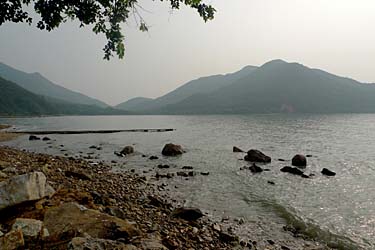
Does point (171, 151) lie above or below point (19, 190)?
below

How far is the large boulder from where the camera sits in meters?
8.12

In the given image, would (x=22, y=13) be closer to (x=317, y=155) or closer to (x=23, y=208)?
(x=23, y=208)

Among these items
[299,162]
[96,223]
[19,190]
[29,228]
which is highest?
[19,190]

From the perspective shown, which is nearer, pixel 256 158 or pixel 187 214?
pixel 187 214

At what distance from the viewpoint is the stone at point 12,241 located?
5852 mm

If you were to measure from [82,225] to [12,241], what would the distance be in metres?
2.00

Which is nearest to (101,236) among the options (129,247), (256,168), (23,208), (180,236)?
(129,247)

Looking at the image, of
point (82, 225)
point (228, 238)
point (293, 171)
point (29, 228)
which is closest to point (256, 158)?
point (293, 171)

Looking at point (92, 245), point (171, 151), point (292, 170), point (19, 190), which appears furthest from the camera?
point (171, 151)

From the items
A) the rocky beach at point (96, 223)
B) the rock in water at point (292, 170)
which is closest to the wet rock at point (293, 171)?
the rock in water at point (292, 170)

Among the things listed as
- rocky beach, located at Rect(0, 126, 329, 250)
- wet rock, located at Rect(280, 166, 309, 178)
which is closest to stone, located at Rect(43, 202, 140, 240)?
rocky beach, located at Rect(0, 126, 329, 250)

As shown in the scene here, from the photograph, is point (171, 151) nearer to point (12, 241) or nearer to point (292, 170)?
point (292, 170)

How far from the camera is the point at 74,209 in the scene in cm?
861

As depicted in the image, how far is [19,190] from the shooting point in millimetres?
8320
